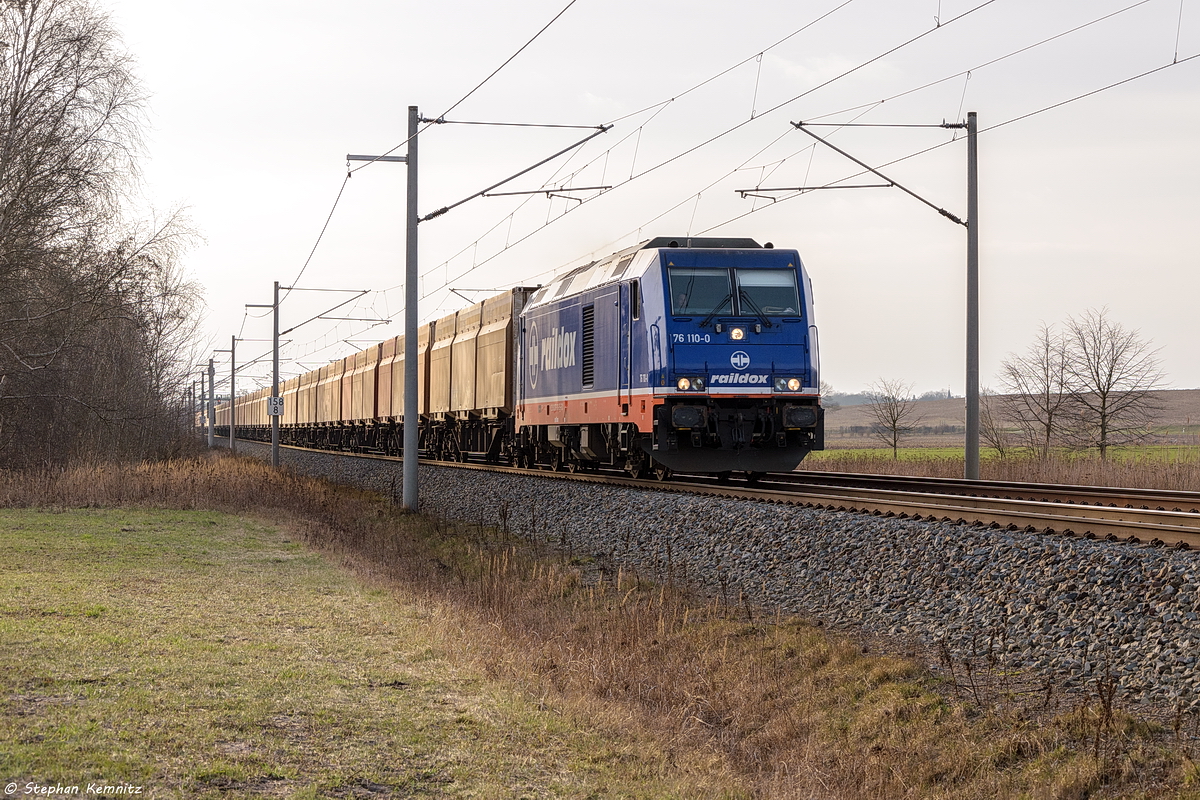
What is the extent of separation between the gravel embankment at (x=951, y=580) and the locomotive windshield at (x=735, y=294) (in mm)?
2863

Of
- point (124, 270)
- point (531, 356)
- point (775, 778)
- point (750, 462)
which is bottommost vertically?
point (775, 778)

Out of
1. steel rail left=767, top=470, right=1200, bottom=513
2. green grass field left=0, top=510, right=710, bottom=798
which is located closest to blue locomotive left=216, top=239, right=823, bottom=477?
steel rail left=767, top=470, right=1200, bottom=513

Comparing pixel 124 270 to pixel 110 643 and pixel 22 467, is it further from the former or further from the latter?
pixel 110 643

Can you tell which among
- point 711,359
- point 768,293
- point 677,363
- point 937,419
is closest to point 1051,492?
point 711,359

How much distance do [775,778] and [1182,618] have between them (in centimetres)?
300

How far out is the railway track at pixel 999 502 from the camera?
9.46 metres

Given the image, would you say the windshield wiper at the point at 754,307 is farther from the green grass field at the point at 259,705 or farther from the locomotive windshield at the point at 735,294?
the green grass field at the point at 259,705

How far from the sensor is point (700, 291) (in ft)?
54.5

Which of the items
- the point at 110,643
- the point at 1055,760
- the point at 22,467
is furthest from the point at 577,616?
the point at 22,467

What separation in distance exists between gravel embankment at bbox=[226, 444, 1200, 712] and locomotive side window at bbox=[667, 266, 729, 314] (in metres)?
2.77

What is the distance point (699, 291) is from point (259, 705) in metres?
11.0

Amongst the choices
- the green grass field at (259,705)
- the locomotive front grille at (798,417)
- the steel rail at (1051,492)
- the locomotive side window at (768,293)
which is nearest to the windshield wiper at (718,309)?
the locomotive side window at (768,293)

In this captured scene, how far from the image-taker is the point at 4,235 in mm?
21453

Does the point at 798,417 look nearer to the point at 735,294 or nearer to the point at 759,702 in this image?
the point at 735,294
